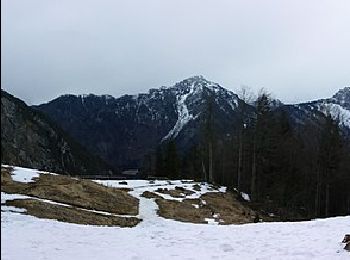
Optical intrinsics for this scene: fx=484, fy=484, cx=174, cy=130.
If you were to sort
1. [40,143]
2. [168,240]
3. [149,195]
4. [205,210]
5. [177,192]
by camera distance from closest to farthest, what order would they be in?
[168,240] → [205,210] → [149,195] → [177,192] → [40,143]

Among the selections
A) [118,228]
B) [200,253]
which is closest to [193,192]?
[118,228]

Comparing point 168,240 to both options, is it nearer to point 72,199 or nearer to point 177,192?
point 72,199

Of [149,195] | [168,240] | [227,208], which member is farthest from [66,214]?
[227,208]

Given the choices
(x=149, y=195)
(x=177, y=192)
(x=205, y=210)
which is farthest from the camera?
(x=177, y=192)

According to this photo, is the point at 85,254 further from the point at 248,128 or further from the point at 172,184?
the point at 248,128

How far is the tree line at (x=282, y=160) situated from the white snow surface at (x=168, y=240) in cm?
2485

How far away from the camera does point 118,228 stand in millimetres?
20078

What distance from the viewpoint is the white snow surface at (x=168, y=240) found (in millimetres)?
14484

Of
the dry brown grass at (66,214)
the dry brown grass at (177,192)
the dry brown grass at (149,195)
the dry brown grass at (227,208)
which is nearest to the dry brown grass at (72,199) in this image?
the dry brown grass at (66,214)

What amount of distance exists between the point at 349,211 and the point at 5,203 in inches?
1778

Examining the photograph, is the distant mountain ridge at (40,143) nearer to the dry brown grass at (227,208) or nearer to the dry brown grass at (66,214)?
the dry brown grass at (227,208)

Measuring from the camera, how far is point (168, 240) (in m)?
17.9

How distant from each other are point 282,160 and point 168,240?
134 ft

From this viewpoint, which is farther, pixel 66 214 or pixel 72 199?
pixel 72 199
